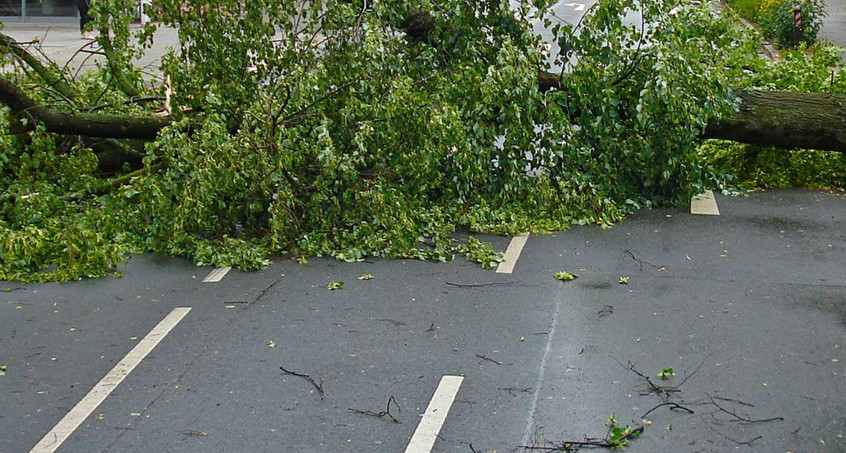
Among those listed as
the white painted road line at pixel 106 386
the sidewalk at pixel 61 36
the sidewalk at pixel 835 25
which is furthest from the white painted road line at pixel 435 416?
the sidewalk at pixel 835 25

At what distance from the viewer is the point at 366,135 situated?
27.3 ft

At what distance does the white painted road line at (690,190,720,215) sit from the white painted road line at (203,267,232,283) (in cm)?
458

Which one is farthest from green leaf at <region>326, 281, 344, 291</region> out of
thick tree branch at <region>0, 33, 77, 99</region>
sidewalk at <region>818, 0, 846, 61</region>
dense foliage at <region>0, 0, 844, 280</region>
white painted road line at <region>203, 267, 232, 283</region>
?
sidewalk at <region>818, 0, 846, 61</region>

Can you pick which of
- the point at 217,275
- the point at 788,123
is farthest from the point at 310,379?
the point at 788,123

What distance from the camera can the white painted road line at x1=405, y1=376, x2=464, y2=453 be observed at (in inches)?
195

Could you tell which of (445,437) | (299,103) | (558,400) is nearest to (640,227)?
(299,103)

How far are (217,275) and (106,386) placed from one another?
223 cm

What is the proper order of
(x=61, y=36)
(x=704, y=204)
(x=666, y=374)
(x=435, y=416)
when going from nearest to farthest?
(x=435, y=416) < (x=666, y=374) < (x=704, y=204) < (x=61, y=36)

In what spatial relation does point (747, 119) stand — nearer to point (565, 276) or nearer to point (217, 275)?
point (565, 276)

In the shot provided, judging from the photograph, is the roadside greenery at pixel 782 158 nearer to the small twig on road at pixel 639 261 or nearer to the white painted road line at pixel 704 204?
the white painted road line at pixel 704 204

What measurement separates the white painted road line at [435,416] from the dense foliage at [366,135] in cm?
244

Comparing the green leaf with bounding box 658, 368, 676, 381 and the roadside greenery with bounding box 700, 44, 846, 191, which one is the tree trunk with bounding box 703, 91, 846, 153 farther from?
the green leaf with bounding box 658, 368, 676, 381

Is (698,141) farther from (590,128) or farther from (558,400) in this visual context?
(558,400)

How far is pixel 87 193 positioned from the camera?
9.58 metres
